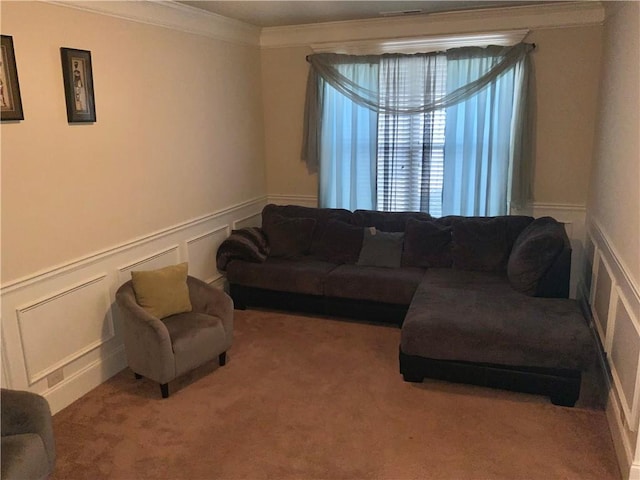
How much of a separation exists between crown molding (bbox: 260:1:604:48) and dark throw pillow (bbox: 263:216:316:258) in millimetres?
1775

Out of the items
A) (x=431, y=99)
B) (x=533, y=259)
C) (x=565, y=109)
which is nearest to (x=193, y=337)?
(x=533, y=259)

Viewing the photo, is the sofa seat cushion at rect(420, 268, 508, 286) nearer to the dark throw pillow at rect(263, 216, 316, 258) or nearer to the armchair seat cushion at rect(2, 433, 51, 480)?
the dark throw pillow at rect(263, 216, 316, 258)

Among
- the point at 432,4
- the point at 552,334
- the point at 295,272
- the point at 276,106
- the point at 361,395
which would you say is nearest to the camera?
the point at 552,334

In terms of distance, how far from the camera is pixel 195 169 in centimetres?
420

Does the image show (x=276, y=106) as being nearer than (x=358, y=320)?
No

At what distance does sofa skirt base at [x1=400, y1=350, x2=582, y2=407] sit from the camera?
2.94 m

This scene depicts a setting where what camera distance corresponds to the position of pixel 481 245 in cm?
416

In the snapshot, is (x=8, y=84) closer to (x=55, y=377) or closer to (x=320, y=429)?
(x=55, y=377)

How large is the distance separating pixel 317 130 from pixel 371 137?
550mm

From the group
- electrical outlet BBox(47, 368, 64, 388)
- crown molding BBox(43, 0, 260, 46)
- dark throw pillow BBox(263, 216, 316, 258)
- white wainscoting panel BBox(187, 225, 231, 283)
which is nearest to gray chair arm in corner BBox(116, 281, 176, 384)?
electrical outlet BBox(47, 368, 64, 388)

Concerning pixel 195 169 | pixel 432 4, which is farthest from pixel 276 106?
pixel 432 4

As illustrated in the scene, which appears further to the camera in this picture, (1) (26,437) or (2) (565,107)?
(2) (565,107)

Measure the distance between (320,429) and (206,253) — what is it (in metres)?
2.15

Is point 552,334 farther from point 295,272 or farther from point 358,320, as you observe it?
point 295,272
